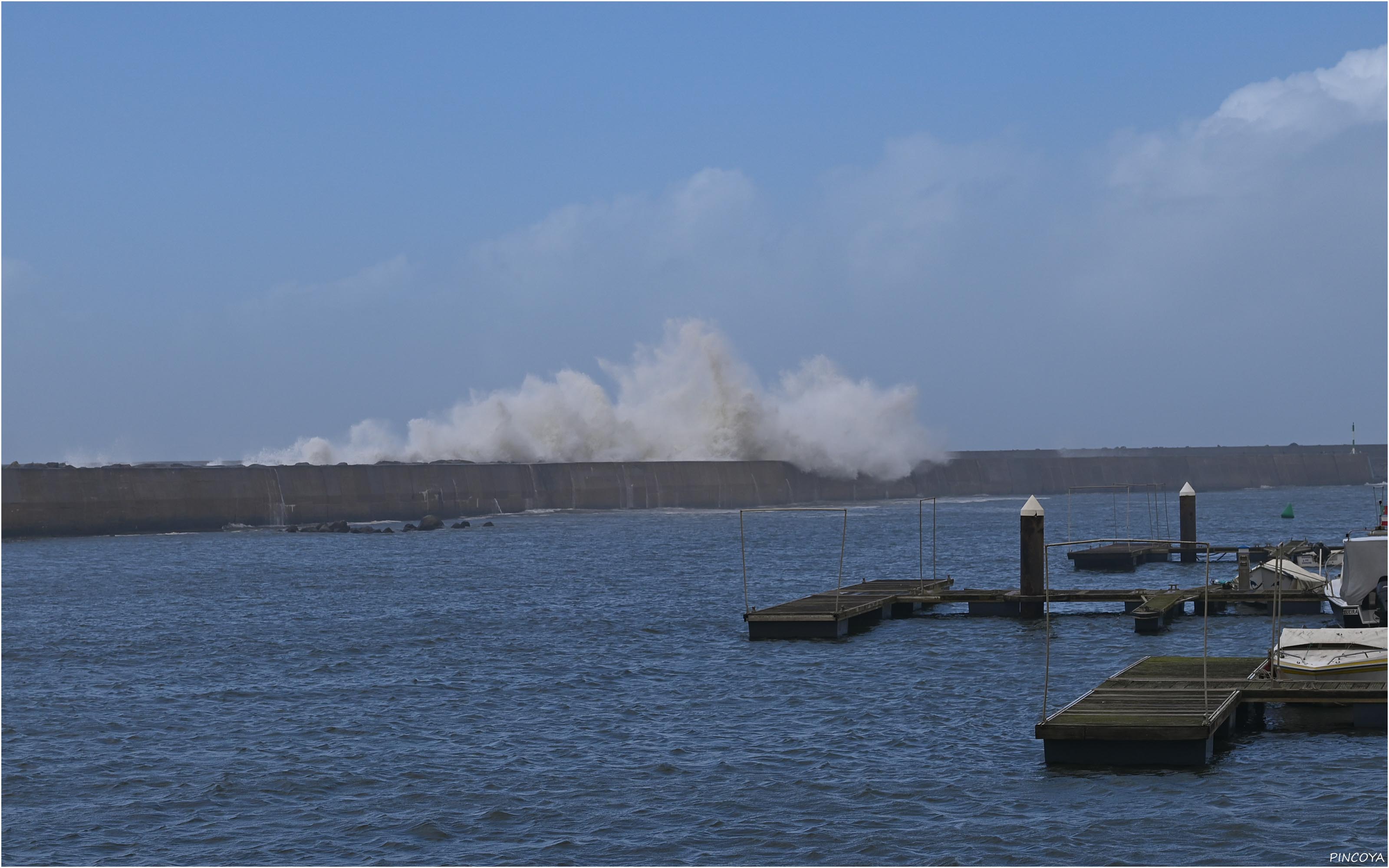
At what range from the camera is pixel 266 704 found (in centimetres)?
1700

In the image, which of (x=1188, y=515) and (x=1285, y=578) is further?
(x=1188, y=515)

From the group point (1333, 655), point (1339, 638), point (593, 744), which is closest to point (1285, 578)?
point (1339, 638)

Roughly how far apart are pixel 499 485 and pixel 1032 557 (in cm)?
4780

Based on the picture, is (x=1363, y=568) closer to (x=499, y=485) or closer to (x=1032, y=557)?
(x=1032, y=557)

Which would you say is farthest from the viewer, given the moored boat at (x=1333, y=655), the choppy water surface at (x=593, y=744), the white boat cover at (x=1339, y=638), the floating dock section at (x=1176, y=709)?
the white boat cover at (x=1339, y=638)

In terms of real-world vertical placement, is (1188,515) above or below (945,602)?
above

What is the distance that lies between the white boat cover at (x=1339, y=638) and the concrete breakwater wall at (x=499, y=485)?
4674 centimetres

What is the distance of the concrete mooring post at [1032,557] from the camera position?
23125mm

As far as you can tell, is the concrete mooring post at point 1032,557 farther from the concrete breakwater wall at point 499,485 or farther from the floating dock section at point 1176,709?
the concrete breakwater wall at point 499,485

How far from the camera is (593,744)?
14.1 m

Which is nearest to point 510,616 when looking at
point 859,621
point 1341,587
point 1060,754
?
point 859,621

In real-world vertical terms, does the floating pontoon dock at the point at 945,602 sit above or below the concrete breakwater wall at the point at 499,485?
below

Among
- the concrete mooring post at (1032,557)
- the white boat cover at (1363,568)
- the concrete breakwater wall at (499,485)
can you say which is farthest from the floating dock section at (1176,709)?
the concrete breakwater wall at (499,485)

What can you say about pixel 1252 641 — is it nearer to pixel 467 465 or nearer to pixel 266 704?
pixel 266 704
